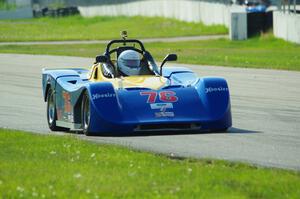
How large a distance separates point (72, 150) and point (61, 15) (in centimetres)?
6846

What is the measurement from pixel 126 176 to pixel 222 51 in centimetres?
2744

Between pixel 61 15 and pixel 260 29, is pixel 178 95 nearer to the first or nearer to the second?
pixel 260 29

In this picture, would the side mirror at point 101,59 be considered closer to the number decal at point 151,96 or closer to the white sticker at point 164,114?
the number decal at point 151,96

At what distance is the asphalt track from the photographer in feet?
37.7

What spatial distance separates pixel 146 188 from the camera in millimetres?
8805

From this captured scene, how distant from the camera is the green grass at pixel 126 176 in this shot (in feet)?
28.2

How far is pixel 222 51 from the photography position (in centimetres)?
3666

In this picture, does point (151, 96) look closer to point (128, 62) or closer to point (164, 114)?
point (164, 114)

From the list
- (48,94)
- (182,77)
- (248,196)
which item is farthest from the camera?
(48,94)

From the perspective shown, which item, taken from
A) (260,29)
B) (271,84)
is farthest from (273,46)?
(271,84)

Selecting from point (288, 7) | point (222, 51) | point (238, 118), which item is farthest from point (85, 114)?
point (288, 7)

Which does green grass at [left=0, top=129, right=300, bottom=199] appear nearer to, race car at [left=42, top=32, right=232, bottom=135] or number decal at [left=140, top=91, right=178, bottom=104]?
race car at [left=42, top=32, right=232, bottom=135]

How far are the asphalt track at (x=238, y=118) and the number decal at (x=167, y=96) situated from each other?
47 centimetres

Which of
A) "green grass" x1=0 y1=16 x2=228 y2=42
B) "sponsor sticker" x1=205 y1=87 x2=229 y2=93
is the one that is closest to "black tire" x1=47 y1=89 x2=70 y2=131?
"sponsor sticker" x1=205 y1=87 x2=229 y2=93
